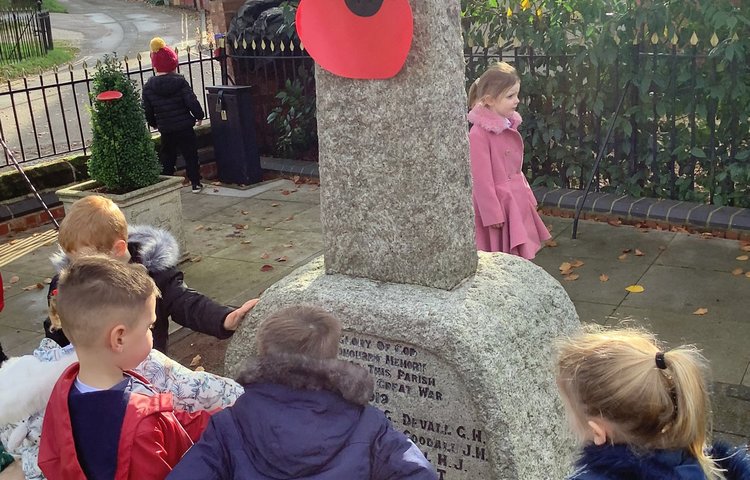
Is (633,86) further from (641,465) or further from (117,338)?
(117,338)

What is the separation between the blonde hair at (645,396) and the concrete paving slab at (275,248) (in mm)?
4808

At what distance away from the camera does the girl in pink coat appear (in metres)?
4.39

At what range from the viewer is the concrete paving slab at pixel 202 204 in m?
8.26

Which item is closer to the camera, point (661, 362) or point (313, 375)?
point (661, 362)

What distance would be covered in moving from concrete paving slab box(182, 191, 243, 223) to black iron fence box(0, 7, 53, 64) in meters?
14.8

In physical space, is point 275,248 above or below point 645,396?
below

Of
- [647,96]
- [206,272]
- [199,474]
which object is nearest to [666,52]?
[647,96]

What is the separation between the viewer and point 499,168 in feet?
15.0

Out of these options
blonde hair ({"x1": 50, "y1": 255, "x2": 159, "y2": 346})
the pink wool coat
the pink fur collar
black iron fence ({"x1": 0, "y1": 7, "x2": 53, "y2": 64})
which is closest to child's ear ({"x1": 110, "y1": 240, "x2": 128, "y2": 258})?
blonde hair ({"x1": 50, "y1": 255, "x2": 159, "y2": 346})

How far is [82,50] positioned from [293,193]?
55.1 feet

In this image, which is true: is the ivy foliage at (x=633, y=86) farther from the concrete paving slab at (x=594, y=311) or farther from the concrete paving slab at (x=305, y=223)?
the concrete paving slab at (x=594, y=311)

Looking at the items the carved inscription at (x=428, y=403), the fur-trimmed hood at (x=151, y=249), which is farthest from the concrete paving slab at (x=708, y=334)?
the fur-trimmed hood at (x=151, y=249)

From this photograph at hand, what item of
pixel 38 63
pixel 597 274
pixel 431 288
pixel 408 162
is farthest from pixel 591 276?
pixel 38 63

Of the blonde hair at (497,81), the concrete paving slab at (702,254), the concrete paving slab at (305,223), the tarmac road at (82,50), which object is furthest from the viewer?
the tarmac road at (82,50)
